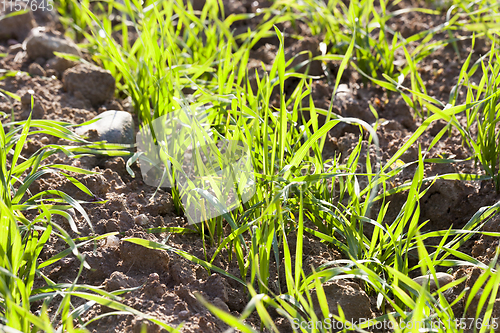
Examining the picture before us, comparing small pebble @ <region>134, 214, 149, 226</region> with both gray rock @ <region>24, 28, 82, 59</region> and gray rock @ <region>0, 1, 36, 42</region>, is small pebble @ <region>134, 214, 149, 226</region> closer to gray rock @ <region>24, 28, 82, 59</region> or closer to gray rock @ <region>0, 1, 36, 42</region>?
gray rock @ <region>24, 28, 82, 59</region>

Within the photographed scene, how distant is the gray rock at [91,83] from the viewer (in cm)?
209

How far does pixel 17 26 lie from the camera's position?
105 inches

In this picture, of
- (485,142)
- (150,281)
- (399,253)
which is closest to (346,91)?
(485,142)

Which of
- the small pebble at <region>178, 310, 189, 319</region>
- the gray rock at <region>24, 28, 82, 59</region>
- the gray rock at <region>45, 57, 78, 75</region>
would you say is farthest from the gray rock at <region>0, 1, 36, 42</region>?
the small pebble at <region>178, 310, 189, 319</region>

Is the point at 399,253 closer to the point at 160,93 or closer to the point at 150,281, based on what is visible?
the point at 150,281

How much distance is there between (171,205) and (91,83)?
922 mm

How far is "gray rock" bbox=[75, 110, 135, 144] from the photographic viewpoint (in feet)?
5.66

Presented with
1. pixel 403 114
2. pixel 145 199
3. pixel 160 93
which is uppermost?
pixel 160 93

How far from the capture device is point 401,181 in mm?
1628

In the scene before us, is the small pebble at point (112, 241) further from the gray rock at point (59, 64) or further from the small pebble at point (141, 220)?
the gray rock at point (59, 64)

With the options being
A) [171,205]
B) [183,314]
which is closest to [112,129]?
[171,205]

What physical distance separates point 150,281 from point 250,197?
378 millimetres

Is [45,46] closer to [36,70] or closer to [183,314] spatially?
[36,70]

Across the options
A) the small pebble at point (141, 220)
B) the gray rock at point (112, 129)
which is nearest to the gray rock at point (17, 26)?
the gray rock at point (112, 129)
